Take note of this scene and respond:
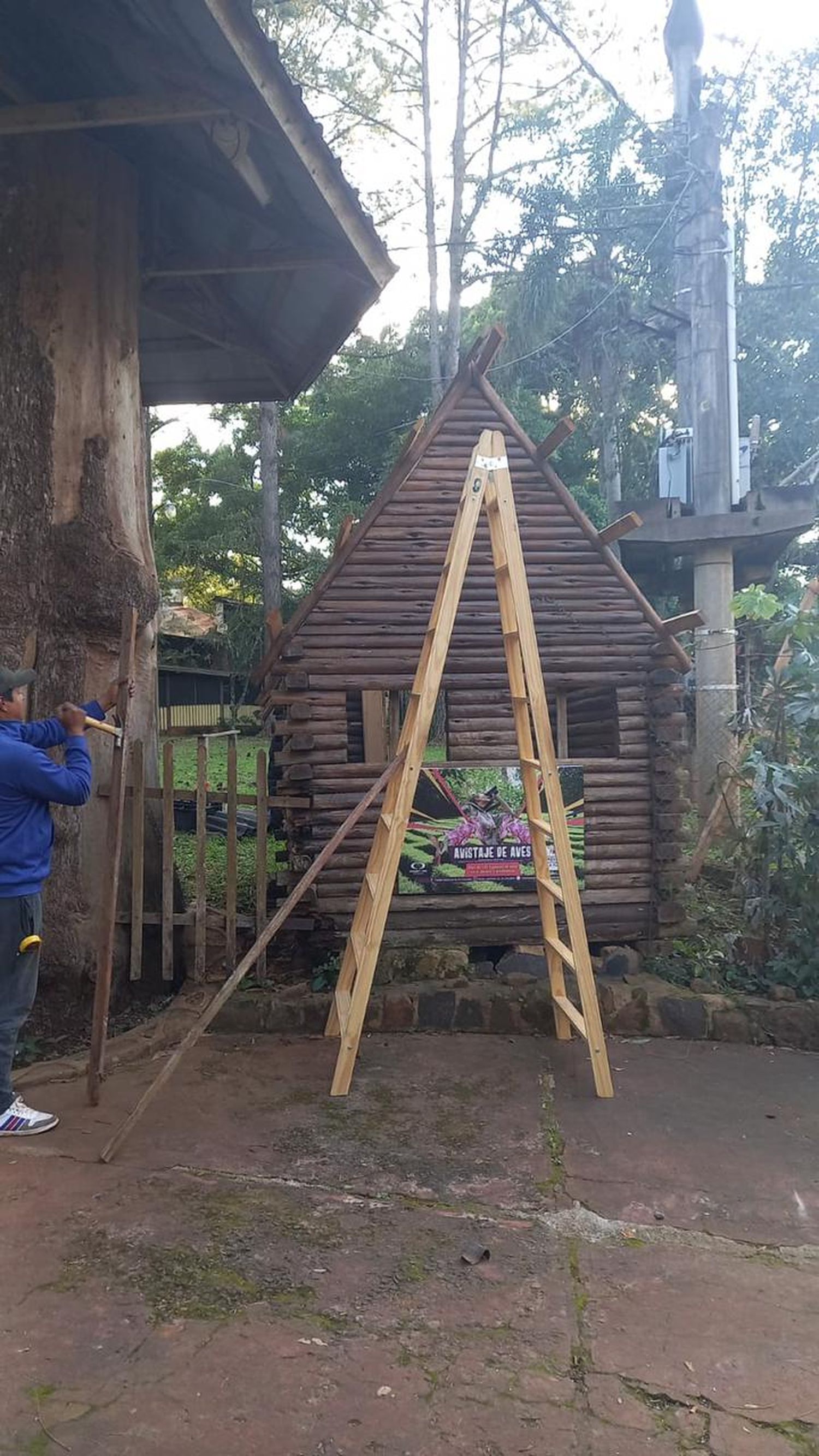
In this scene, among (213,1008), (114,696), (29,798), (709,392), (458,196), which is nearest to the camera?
(213,1008)

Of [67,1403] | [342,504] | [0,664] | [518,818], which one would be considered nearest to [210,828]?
[518,818]

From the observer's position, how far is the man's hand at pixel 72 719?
4184mm

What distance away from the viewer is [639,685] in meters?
7.02

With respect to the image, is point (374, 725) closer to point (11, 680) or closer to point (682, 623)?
point (682, 623)

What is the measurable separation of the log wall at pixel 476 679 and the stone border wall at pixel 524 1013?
2.32 feet

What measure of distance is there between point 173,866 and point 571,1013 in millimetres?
2662

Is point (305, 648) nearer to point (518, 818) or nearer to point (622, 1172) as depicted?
point (518, 818)

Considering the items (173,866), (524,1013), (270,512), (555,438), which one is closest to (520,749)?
(524,1013)

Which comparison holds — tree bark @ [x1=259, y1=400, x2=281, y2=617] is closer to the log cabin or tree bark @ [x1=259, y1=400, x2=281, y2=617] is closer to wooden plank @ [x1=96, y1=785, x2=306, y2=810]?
the log cabin

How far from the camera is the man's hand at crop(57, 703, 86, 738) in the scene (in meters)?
4.18

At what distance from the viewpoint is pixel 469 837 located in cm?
671

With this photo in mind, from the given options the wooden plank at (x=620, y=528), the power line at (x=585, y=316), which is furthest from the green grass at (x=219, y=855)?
the power line at (x=585, y=316)

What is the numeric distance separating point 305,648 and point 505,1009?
288 centimetres

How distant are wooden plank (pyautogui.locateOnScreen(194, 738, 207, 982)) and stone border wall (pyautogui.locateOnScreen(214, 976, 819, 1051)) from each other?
1.10 ft
